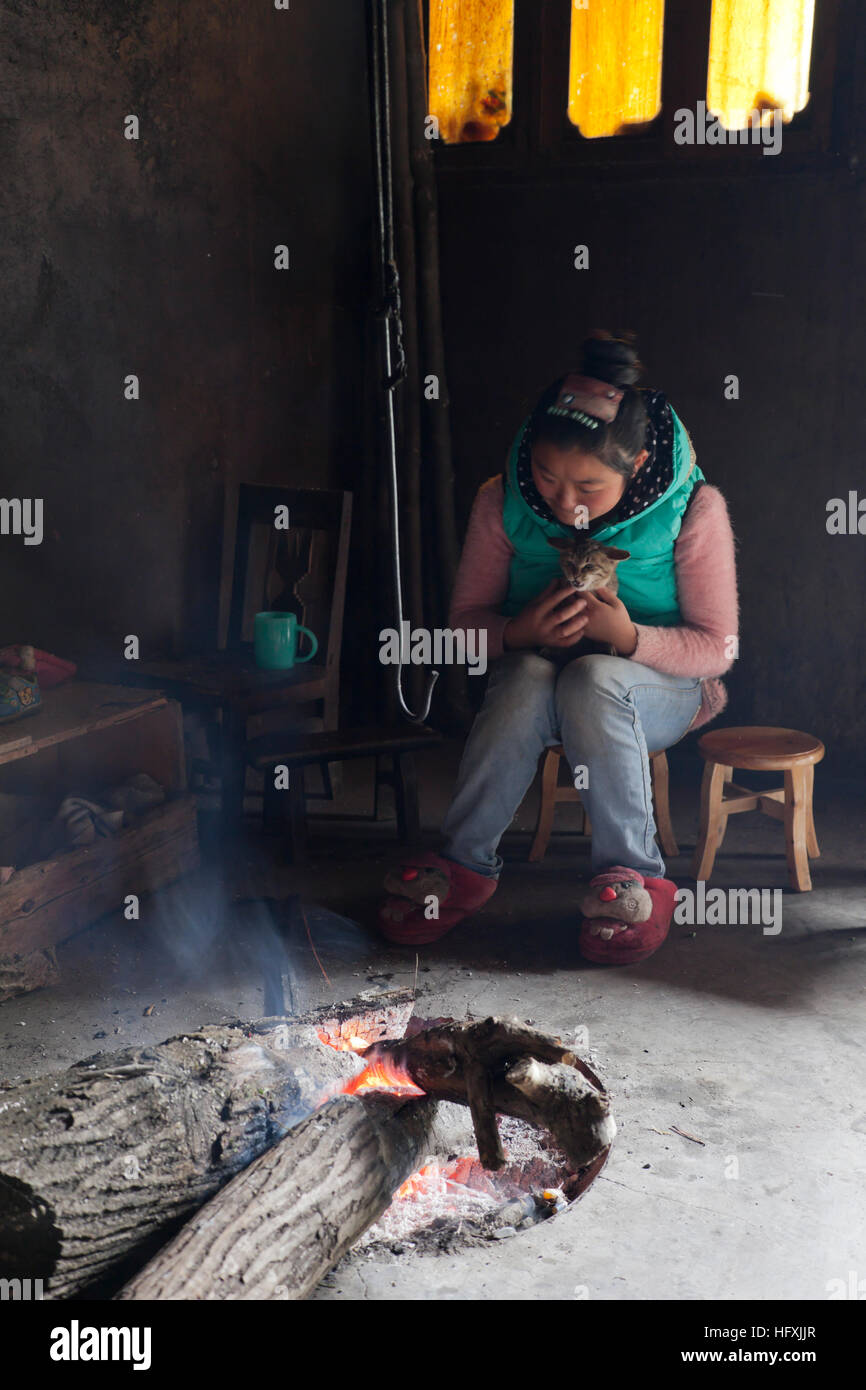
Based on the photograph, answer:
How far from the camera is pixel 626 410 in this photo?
3.11 m

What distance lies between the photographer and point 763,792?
12.6 feet

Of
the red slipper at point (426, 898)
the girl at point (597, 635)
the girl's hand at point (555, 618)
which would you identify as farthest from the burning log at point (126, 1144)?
the girl's hand at point (555, 618)

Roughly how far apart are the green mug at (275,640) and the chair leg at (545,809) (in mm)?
935

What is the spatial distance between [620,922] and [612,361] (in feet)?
4.97

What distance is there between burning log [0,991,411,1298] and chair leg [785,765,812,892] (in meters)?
1.95

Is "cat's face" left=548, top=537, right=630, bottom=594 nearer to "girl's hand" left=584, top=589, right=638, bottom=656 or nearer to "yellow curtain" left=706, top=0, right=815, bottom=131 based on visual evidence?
"girl's hand" left=584, top=589, right=638, bottom=656

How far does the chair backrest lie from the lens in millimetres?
4355

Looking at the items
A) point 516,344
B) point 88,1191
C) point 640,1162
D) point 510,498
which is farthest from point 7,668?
point 516,344

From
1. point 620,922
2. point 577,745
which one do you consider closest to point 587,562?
point 577,745

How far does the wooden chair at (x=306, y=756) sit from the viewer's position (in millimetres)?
3740
